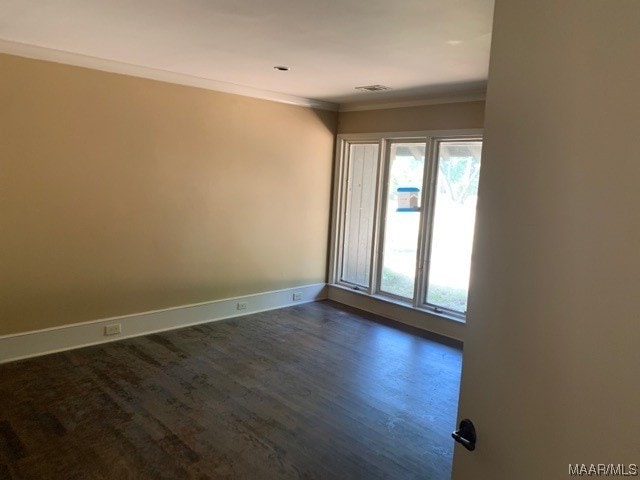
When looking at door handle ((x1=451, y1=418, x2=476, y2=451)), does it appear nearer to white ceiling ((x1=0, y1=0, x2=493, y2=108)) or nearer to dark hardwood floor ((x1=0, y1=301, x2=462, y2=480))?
dark hardwood floor ((x1=0, y1=301, x2=462, y2=480))

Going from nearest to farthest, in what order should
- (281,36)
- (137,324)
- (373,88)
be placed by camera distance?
(281,36) < (137,324) < (373,88)

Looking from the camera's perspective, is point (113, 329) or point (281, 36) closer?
point (281, 36)

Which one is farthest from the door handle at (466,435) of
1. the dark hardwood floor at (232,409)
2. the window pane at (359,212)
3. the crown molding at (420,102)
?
the window pane at (359,212)

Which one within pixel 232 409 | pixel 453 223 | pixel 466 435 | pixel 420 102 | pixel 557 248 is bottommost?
pixel 232 409

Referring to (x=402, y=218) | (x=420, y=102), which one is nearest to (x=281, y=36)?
(x=420, y=102)

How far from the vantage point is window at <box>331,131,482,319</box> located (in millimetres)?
5035

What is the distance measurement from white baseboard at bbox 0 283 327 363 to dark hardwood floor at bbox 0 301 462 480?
0.12m

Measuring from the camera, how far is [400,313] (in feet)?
18.2

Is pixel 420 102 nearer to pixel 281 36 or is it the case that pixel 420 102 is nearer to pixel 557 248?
pixel 281 36

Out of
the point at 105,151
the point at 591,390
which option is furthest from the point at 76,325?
the point at 591,390

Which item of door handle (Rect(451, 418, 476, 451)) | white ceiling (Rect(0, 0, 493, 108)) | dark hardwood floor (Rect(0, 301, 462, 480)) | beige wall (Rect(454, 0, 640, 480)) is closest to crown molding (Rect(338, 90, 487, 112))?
white ceiling (Rect(0, 0, 493, 108))

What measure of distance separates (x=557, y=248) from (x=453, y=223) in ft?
14.1

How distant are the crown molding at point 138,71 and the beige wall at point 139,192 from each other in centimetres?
6

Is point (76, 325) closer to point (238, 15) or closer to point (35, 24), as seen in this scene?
point (35, 24)
